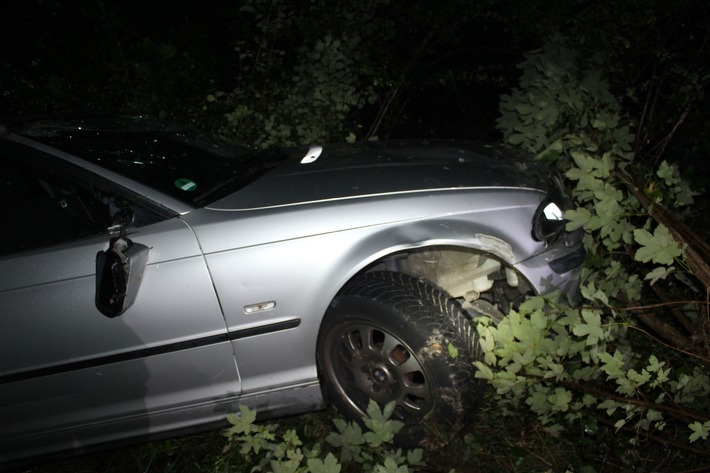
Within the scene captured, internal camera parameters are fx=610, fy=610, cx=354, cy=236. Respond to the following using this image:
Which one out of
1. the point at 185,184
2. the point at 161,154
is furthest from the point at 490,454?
the point at 161,154

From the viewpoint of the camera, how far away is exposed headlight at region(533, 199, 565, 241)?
2604 millimetres

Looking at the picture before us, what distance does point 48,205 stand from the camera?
2615 millimetres

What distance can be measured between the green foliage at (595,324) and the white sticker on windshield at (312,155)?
3.92ft

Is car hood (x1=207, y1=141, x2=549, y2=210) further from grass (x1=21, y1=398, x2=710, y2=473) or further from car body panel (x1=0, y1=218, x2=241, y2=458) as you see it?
grass (x1=21, y1=398, x2=710, y2=473)

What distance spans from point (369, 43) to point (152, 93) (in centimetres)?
202

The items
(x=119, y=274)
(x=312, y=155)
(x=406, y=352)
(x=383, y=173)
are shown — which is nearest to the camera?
(x=119, y=274)

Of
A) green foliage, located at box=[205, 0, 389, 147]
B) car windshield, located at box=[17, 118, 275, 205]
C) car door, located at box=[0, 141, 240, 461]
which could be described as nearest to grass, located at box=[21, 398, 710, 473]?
car door, located at box=[0, 141, 240, 461]

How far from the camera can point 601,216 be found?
261 cm

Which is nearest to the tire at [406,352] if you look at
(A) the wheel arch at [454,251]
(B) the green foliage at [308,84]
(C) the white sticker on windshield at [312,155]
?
(A) the wheel arch at [454,251]

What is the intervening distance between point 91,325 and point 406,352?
4.22ft

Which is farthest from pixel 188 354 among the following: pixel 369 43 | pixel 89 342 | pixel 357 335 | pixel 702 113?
pixel 702 113

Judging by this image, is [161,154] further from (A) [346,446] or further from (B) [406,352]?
(A) [346,446]

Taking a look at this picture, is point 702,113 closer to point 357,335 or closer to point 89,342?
point 357,335

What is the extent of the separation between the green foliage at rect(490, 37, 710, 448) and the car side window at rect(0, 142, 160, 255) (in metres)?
Result: 1.58
